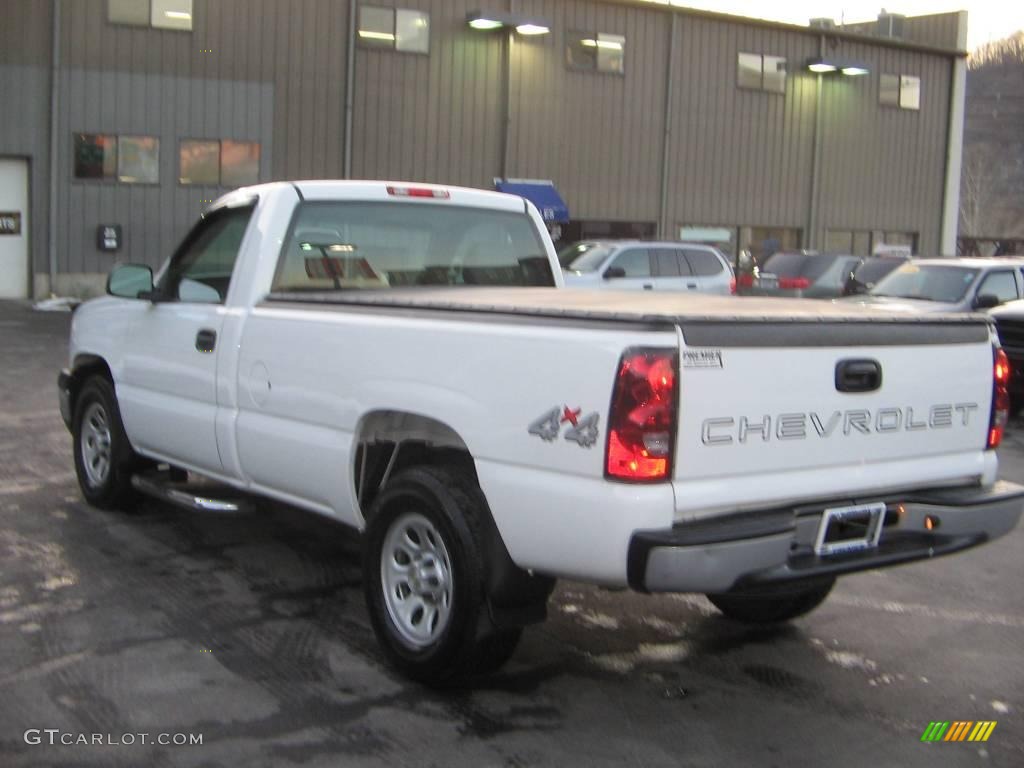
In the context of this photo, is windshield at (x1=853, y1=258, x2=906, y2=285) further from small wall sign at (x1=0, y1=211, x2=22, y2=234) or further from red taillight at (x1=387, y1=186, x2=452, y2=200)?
small wall sign at (x1=0, y1=211, x2=22, y2=234)

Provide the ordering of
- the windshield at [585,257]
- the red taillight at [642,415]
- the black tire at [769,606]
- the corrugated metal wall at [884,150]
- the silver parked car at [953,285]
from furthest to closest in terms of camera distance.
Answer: the corrugated metal wall at [884,150] < the windshield at [585,257] < the silver parked car at [953,285] < the black tire at [769,606] < the red taillight at [642,415]

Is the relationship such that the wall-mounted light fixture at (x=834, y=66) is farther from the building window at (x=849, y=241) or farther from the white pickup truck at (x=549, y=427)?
the white pickup truck at (x=549, y=427)

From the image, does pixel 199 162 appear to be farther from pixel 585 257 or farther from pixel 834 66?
pixel 834 66

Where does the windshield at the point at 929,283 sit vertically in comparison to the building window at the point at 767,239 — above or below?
below

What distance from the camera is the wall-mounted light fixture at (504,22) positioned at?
27781 millimetres

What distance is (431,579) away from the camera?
15.1 feet

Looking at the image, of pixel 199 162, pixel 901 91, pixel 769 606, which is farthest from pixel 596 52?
pixel 769 606

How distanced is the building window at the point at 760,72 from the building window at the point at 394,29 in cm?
949

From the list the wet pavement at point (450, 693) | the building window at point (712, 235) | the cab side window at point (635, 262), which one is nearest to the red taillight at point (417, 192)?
the wet pavement at point (450, 693)

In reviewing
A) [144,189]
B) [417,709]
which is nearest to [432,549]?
[417,709]

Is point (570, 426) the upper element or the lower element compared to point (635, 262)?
lower

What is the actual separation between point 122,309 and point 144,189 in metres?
19.8

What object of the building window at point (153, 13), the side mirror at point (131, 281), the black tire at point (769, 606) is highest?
the building window at point (153, 13)

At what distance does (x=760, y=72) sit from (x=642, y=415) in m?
31.3
